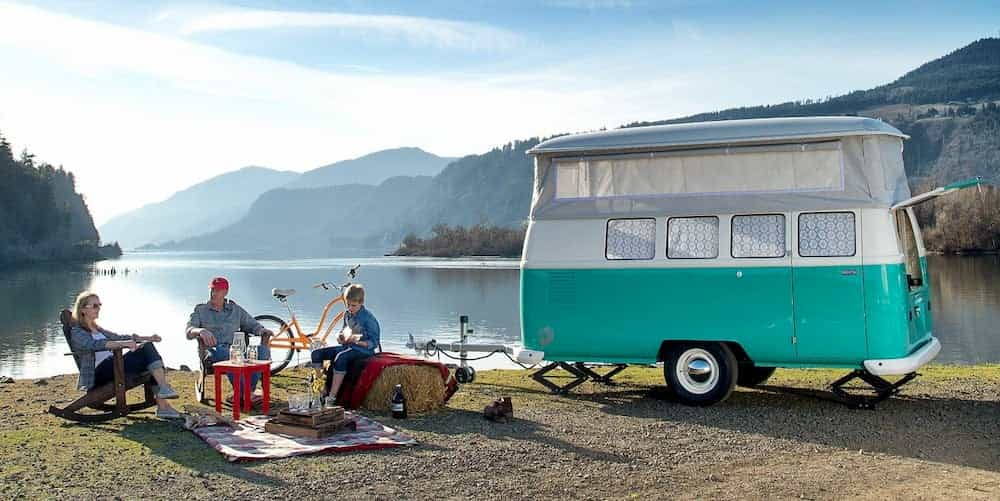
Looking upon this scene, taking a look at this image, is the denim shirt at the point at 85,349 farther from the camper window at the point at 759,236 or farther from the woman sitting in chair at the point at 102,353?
the camper window at the point at 759,236

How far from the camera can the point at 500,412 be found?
967 cm

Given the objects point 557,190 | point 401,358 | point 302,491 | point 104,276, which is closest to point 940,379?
point 557,190

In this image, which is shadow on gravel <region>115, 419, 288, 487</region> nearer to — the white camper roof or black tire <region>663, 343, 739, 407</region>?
black tire <region>663, 343, 739, 407</region>

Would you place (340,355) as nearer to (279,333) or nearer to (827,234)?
(279,333)

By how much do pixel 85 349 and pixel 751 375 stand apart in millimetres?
7786

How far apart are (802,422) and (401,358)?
4.36 m

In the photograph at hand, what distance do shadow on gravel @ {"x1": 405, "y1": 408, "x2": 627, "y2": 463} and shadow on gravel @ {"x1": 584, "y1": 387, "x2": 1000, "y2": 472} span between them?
1.33m

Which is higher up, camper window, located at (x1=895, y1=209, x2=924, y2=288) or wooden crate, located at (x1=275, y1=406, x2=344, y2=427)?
camper window, located at (x1=895, y1=209, x2=924, y2=288)

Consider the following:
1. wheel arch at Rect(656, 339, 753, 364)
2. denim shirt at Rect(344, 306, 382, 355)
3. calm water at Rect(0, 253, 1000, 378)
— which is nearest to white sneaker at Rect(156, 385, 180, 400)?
denim shirt at Rect(344, 306, 382, 355)

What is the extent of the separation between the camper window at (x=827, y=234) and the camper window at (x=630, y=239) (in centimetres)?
167

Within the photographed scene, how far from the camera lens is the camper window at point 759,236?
33.7ft

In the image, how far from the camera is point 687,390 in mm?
10648

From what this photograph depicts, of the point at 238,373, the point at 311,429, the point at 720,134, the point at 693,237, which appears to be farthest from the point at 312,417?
the point at 720,134

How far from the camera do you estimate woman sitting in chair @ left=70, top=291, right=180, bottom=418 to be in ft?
31.0
